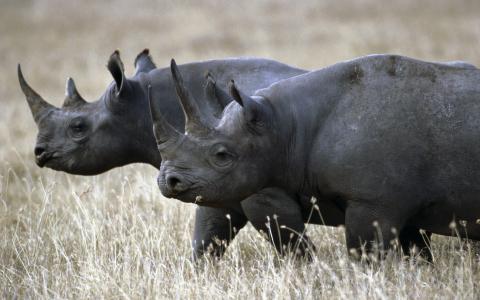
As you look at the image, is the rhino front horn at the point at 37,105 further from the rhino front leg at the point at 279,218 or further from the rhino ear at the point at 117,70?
the rhino front leg at the point at 279,218

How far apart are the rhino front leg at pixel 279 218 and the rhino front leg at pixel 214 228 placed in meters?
0.58

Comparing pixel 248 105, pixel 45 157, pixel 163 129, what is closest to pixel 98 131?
pixel 45 157

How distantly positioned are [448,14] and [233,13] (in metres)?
6.23

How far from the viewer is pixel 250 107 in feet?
18.8

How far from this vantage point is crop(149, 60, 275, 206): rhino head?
5664 millimetres

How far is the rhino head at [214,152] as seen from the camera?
5.66 meters

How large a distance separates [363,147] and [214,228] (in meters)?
1.77

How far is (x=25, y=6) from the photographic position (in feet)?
97.1

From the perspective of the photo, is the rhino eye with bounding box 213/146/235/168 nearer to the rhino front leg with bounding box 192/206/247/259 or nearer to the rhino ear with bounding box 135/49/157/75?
the rhino front leg with bounding box 192/206/247/259

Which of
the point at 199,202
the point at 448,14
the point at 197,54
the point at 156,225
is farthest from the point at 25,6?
the point at 199,202


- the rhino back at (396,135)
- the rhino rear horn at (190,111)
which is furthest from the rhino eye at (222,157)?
the rhino back at (396,135)

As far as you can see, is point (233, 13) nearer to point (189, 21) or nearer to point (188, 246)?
point (189, 21)

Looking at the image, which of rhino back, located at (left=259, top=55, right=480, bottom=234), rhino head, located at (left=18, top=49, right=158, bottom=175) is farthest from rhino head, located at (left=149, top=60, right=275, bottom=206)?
rhino head, located at (left=18, top=49, right=158, bottom=175)

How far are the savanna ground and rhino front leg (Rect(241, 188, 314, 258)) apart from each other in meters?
0.17
